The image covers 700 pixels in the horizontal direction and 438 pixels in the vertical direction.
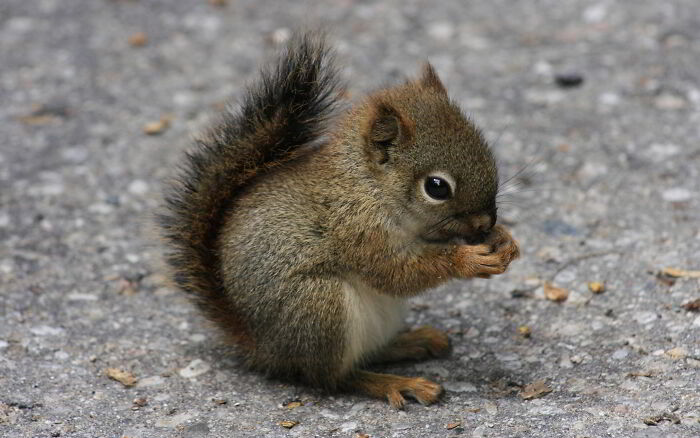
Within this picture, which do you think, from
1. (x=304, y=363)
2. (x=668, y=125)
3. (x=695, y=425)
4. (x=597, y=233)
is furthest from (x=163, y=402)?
(x=668, y=125)

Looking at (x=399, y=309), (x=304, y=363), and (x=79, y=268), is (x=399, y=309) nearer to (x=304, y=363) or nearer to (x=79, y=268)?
(x=304, y=363)

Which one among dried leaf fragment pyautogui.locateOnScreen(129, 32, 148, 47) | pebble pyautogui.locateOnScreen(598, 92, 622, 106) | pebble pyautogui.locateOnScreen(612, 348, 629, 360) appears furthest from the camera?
dried leaf fragment pyautogui.locateOnScreen(129, 32, 148, 47)

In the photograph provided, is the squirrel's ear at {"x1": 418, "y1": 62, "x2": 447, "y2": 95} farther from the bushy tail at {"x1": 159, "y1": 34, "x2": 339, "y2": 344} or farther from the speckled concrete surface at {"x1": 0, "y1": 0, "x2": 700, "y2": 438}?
the speckled concrete surface at {"x1": 0, "y1": 0, "x2": 700, "y2": 438}

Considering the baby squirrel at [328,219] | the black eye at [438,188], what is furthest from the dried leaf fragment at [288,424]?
the black eye at [438,188]

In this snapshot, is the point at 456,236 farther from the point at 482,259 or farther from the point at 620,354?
the point at 620,354

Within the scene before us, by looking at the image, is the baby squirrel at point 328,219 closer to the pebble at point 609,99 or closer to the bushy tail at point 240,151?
the bushy tail at point 240,151

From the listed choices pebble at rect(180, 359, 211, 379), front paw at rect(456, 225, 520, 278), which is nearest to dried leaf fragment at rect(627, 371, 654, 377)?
front paw at rect(456, 225, 520, 278)
